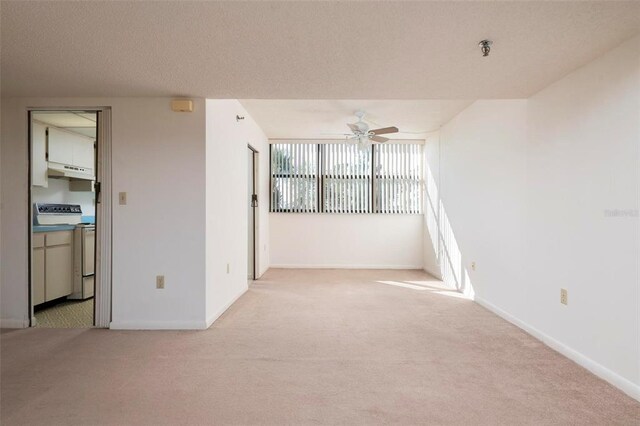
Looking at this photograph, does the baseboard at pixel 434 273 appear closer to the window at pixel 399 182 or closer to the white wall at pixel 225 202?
the window at pixel 399 182

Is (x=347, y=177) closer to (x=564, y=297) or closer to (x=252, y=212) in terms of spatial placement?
(x=252, y=212)

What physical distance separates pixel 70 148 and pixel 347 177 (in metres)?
4.37

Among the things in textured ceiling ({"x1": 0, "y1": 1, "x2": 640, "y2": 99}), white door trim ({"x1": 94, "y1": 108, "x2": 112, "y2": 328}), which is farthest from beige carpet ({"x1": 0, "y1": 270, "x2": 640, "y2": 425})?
textured ceiling ({"x1": 0, "y1": 1, "x2": 640, "y2": 99})

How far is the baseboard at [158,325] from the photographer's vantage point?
123 inches

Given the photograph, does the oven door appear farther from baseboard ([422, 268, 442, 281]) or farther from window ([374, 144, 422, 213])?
baseboard ([422, 268, 442, 281])

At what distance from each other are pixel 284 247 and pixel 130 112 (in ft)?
13.2

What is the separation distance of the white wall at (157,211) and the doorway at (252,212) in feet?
7.59

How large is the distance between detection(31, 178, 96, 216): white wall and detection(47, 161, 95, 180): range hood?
31cm

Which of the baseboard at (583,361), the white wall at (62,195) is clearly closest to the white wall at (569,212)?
the baseboard at (583,361)

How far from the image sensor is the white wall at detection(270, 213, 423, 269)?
6613 mm

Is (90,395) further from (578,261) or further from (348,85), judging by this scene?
(578,261)

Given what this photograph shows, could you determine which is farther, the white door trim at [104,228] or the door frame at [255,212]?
the door frame at [255,212]

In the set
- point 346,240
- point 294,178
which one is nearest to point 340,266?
point 346,240

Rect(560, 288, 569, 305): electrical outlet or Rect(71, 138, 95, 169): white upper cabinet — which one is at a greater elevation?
Rect(71, 138, 95, 169): white upper cabinet
